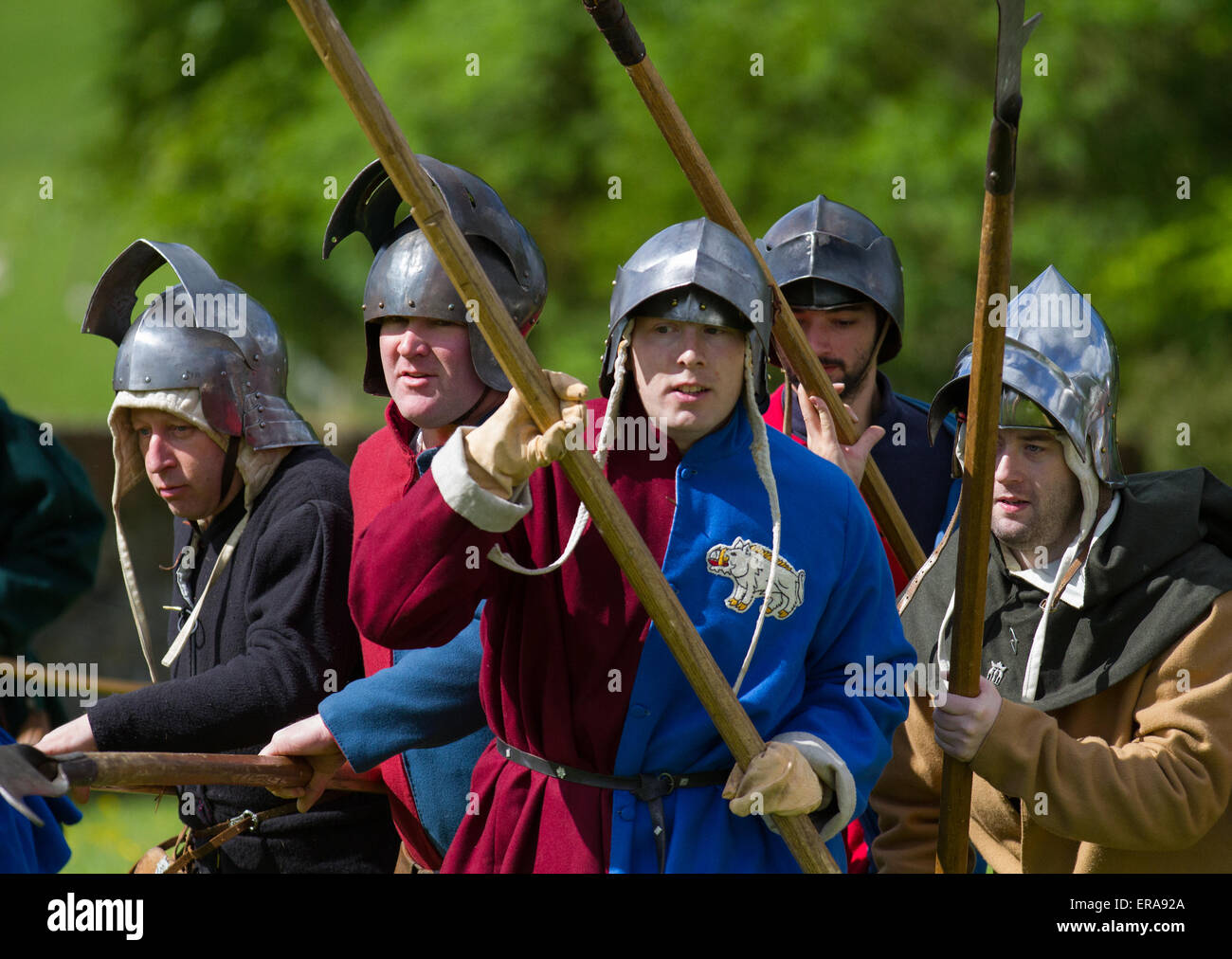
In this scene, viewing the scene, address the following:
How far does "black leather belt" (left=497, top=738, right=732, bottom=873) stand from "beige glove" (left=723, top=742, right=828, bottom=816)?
0.13 metres

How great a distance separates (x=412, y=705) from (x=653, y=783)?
0.69 m

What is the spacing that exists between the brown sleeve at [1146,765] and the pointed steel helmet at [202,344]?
204 centimetres

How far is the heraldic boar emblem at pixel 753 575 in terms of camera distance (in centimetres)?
335

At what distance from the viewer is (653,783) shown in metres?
3.35

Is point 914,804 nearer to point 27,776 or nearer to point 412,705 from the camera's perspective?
point 412,705

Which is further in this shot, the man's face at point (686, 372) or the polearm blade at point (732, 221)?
the polearm blade at point (732, 221)

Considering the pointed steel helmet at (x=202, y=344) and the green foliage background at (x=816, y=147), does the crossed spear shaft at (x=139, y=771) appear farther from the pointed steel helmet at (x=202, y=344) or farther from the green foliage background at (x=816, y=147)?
the green foliage background at (x=816, y=147)

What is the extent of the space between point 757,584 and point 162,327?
201cm

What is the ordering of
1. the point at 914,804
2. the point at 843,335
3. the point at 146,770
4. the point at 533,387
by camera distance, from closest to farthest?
1. the point at 533,387
2. the point at 146,770
3. the point at 914,804
4. the point at 843,335

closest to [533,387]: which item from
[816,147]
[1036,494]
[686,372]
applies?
[686,372]

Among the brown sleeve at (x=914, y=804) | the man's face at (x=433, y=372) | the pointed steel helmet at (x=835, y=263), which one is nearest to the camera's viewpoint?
the brown sleeve at (x=914, y=804)

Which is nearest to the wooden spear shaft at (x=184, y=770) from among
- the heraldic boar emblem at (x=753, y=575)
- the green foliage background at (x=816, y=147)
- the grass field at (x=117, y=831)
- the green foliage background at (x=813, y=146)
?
the heraldic boar emblem at (x=753, y=575)

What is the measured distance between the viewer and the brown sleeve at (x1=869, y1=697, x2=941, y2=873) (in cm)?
412

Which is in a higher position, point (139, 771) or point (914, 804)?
point (139, 771)
